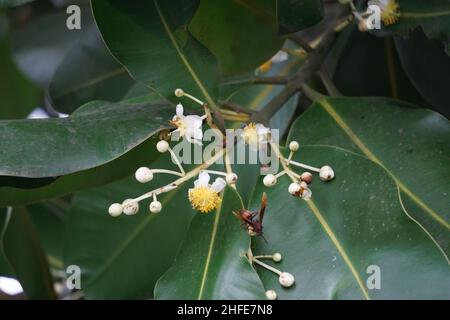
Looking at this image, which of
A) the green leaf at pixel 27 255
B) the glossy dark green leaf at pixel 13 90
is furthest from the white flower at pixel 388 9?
the glossy dark green leaf at pixel 13 90

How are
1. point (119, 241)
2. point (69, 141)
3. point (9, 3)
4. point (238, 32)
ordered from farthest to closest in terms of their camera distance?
1. point (119, 241)
2. point (238, 32)
3. point (9, 3)
4. point (69, 141)

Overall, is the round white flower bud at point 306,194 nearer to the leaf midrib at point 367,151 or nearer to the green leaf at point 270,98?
the leaf midrib at point 367,151

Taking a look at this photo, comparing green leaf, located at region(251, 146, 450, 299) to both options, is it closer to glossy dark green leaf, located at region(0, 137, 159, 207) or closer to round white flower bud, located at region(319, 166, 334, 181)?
round white flower bud, located at region(319, 166, 334, 181)

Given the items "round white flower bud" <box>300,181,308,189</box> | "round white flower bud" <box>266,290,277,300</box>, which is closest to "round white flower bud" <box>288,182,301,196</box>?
"round white flower bud" <box>300,181,308,189</box>

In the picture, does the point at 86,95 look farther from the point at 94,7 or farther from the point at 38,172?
the point at 38,172

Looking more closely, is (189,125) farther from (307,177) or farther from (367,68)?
(367,68)

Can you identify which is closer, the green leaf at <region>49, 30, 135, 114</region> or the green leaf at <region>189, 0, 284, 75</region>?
the green leaf at <region>189, 0, 284, 75</region>

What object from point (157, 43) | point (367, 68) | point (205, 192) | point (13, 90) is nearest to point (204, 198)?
point (205, 192)
